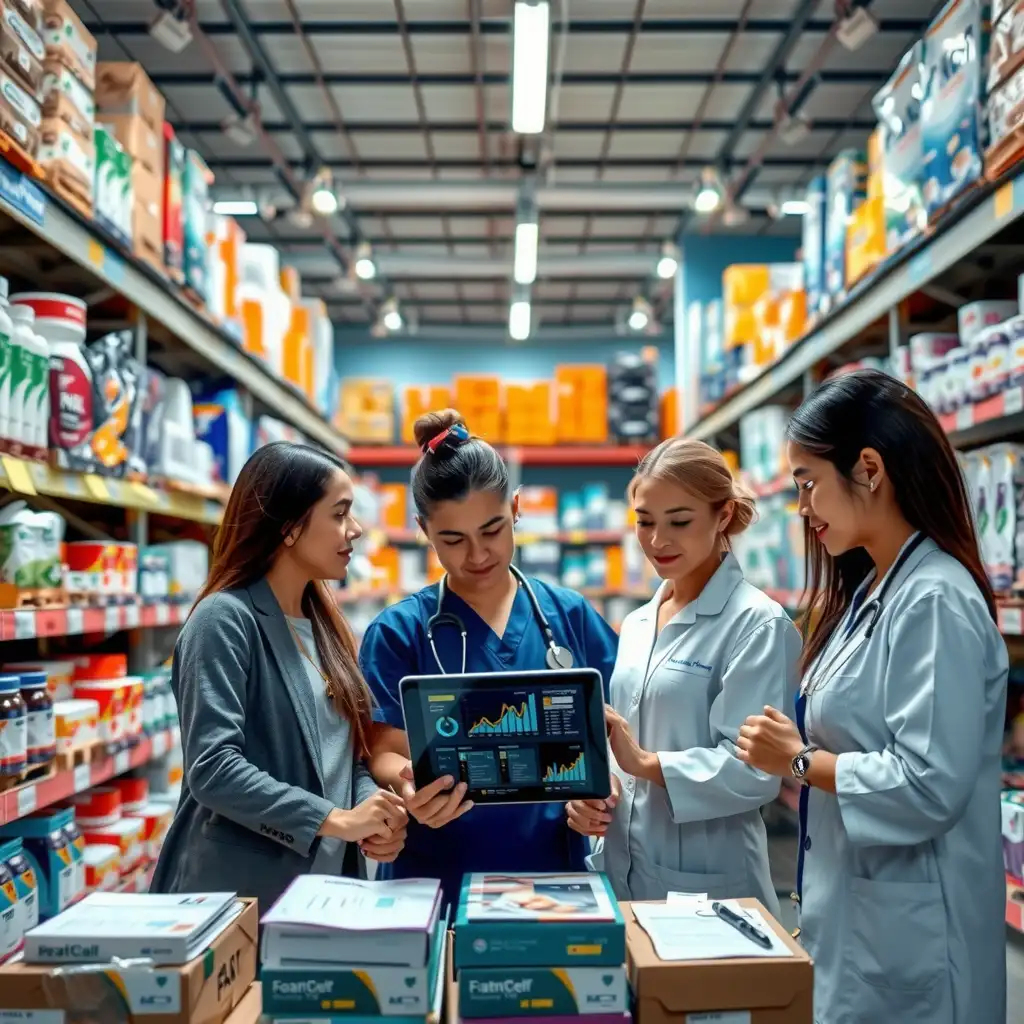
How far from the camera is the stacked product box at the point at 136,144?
3.17 metres

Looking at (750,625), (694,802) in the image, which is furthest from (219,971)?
(750,625)

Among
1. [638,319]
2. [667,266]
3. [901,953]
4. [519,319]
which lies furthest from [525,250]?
[901,953]

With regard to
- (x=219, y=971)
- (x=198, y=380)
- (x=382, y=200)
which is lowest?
(x=219, y=971)

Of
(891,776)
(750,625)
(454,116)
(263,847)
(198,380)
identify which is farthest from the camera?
(454,116)

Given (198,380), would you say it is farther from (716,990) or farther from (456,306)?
(456,306)

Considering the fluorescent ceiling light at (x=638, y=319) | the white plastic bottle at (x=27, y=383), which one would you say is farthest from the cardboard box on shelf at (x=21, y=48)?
the fluorescent ceiling light at (x=638, y=319)

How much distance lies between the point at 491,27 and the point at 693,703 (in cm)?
444

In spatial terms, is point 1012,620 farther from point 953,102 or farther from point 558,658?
point 953,102

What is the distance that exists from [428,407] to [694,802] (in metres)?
6.81

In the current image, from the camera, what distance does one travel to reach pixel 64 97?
262 centimetres

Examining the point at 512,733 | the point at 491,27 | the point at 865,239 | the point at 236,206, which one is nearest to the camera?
the point at 512,733

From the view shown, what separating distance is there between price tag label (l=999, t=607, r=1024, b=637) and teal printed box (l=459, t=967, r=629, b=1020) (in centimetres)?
152

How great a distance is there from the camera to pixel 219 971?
128 centimetres

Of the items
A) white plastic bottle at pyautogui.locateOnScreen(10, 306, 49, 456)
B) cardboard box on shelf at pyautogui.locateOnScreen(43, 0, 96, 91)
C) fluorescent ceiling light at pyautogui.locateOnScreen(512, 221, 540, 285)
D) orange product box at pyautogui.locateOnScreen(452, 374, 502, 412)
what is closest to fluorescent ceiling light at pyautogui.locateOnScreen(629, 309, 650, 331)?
fluorescent ceiling light at pyautogui.locateOnScreen(512, 221, 540, 285)
